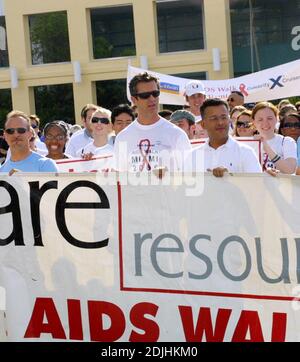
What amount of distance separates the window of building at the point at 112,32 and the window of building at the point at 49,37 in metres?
1.18

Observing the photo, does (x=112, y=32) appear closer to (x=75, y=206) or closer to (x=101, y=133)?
(x=101, y=133)

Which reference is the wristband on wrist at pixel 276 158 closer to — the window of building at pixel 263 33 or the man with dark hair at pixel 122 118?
the man with dark hair at pixel 122 118

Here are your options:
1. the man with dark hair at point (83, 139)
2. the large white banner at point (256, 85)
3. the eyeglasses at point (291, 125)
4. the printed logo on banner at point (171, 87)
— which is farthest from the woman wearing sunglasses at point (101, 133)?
the printed logo on banner at point (171, 87)

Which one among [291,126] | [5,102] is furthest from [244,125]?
[5,102]

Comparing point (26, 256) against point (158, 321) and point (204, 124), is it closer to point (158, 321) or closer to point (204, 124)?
point (158, 321)

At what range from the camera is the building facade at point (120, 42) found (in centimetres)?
3178

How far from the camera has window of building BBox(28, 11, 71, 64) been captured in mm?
32750

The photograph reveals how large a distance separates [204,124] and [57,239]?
1.29 metres

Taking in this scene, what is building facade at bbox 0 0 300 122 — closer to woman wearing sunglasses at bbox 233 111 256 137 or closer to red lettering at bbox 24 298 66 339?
woman wearing sunglasses at bbox 233 111 256 137

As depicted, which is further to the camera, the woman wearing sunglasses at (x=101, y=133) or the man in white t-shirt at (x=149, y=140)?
the woman wearing sunglasses at (x=101, y=133)

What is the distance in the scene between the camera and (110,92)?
33219mm

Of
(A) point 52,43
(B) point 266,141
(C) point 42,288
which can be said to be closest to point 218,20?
(A) point 52,43

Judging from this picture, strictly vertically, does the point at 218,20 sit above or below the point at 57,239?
above

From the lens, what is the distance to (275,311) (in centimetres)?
510
